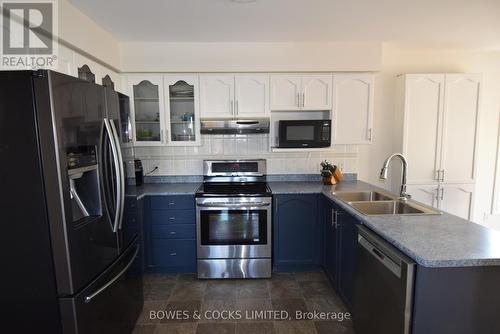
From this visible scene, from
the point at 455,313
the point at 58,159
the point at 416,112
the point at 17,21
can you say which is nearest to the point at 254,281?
the point at 455,313

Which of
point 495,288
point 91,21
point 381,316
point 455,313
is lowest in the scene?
point 381,316

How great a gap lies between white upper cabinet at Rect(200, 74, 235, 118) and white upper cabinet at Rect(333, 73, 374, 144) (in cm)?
114

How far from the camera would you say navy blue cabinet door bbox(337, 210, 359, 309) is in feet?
6.61

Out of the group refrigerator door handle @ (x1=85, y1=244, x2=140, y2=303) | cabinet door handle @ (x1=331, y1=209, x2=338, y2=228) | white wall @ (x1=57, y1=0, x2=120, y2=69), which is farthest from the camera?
cabinet door handle @ (x1=331, y1=209, x2=338, y2=228)

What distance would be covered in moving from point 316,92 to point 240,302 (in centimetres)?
224

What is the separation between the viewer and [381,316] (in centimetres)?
153

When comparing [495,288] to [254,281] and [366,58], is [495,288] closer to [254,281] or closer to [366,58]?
[254,281]

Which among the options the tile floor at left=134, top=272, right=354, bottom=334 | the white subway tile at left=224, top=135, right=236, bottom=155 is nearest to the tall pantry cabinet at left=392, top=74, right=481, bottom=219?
the tile floor at left=134, top=272, right=354, bottom=334

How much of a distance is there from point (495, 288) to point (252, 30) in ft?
8.19

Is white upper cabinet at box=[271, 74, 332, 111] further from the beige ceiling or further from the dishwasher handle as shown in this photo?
the dishwasher handle

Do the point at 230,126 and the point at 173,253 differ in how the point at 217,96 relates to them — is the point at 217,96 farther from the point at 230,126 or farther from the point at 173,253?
the point at 173,253

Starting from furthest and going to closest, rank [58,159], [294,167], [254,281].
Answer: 1. [294,167]
2. [254,281]
3. [58,159]

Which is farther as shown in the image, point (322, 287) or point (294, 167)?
point (294, 167)

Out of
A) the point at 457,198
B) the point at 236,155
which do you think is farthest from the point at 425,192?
the point at 236,155
